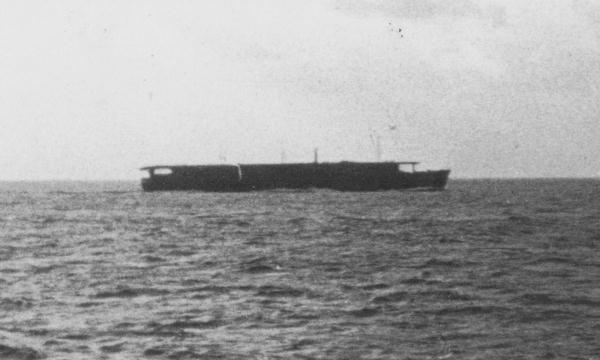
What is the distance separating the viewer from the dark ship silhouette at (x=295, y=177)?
9981 cm

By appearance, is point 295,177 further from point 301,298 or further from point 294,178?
point 301,298

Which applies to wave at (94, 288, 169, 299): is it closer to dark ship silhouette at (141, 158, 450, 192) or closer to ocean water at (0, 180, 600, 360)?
ocean water at (0, 180, 600, 360)

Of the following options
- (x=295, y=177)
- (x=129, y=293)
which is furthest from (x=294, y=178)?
(x=129, y=293)

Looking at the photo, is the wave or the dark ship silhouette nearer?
the wave

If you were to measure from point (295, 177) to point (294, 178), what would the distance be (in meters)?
0.20

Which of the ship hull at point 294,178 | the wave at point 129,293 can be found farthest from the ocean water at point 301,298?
the ship hull at point 294,178

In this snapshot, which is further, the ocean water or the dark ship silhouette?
the dark ship silhouette

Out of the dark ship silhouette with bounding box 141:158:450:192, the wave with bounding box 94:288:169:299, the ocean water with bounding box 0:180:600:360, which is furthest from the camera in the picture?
the dark ship silhouette with bounding box 141:158:450:192

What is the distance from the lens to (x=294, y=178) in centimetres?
10312

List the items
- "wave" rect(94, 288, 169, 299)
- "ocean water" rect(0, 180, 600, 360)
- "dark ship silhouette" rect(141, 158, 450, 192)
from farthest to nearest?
"dark ship silhouette" rect(141, 158, 450, 192) < "wave" rect(94, 288, 169, 299) < "ocean water" rect(0, 180, 600, 360)

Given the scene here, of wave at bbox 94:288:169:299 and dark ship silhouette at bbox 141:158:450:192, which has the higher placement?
dark ship silhouette at bbox 141:158:450:192

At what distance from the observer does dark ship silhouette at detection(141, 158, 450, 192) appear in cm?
9981

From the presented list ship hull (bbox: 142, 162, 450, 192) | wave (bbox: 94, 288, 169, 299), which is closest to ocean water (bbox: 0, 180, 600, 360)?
wave (bbox: 94, 288, 169, 299)

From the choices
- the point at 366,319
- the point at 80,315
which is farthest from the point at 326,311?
the point at 80,315
